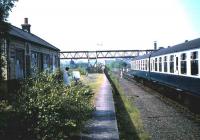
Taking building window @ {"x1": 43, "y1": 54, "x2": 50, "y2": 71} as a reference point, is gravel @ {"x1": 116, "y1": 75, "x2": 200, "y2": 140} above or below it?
below

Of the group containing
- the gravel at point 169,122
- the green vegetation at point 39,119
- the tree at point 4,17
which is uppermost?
the tree at point 4,17

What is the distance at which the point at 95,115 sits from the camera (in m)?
12.7

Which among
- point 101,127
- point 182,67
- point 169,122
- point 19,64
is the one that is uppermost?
point 19,64

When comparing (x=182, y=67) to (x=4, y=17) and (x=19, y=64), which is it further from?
(x=19, y=64)

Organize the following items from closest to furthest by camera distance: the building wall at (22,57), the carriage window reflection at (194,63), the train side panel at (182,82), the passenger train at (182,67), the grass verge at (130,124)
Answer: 1. the grass verge at (130,124)
2. the train side panel at (182,82)
3. the carriage window reflection at (194,63)
4. the passenger train at (182,67)
5. the building wall at (22,57)

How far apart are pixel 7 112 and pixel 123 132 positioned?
3.58m

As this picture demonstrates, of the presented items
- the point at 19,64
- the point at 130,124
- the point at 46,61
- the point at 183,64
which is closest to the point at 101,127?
the point at 130,124

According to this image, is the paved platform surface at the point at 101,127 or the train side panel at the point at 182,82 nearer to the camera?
the paved platform surface at the point at 101,127

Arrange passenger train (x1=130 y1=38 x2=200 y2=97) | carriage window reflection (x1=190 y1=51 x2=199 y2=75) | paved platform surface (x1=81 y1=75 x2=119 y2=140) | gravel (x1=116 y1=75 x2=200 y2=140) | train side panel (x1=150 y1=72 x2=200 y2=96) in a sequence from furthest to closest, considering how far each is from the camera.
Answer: passenger train (x1=130 y1=38 x2=200 y2=97), carriage window reflection (x1=190 y1=51 x2=199 y2=75), train side panel (x1=150 y1=72 x2=200 y2=96), gravel (x1=116 y1=75 x2=200 y2=140), paved platform surface (x1=81 y1=75 x2=119 y2=140)

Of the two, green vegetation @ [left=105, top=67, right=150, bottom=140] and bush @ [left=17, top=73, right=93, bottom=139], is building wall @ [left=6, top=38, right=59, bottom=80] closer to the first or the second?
green vegetation @ [left=105, top=67, right=150, bottom=140]

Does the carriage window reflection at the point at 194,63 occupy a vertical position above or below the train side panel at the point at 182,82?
above

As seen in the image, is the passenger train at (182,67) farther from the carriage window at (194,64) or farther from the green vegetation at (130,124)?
the green vegetation at (130,124)

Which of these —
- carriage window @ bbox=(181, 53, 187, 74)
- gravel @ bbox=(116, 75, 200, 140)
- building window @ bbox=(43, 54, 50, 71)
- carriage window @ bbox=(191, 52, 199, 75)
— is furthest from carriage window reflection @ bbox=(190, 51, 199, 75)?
building window @ bbox=(43, 54, 50, 71)

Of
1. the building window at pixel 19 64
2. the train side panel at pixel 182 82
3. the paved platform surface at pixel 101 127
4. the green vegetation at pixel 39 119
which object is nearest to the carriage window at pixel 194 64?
the train side panel at pixel 182 82
